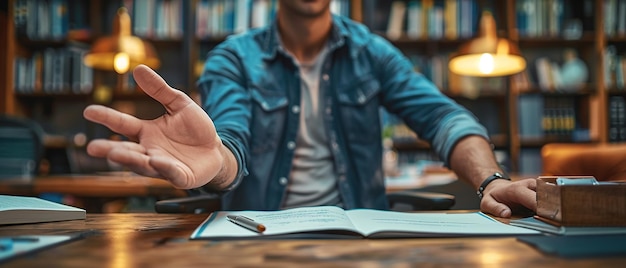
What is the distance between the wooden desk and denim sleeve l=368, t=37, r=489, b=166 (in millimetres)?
777

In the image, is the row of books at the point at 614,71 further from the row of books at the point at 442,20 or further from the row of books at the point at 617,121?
the row of books at the point at 442,20

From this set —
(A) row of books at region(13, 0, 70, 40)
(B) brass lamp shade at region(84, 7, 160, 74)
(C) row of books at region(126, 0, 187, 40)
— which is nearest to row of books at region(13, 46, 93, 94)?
(A) row of books at region(13, 0, 70, 40)

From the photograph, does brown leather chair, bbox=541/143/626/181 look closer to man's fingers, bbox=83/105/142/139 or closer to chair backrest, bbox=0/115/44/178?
man's fingers, bbox=83/105/142/139

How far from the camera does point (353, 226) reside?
0.75 meters

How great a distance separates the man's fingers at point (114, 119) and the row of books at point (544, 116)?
3692 millimetres

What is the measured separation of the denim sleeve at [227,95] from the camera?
1.33 metres

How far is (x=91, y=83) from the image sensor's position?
429 centimetres

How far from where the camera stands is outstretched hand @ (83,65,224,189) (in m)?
0.78

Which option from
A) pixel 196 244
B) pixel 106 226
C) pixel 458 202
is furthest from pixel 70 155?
pixel 196 244

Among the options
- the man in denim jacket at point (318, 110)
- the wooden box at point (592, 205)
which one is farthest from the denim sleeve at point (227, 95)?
the wooden box at point (592, 205)

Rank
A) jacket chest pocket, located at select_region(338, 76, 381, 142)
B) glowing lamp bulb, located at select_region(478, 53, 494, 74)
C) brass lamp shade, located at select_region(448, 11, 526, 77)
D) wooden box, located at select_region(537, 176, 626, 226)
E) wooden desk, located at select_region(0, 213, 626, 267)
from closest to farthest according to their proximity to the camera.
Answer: wooden desk, located at select_region(0, 213, 626, 267) → wooden box, located at select_region(537, 176, 626, 226) → jacket chest pocket, located at select_region(338, 76, 381, 142) → brass lamp shade, located at select_region(448, 11, 526, 77) → glowing lamp bulb, located at select_region(478, 53, 494, 74)

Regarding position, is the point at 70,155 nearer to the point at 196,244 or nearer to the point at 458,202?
the point at 458,202

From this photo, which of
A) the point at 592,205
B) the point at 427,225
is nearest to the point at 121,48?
the point at 427,225

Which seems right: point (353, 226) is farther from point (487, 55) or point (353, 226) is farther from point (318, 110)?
point (487, 55)
